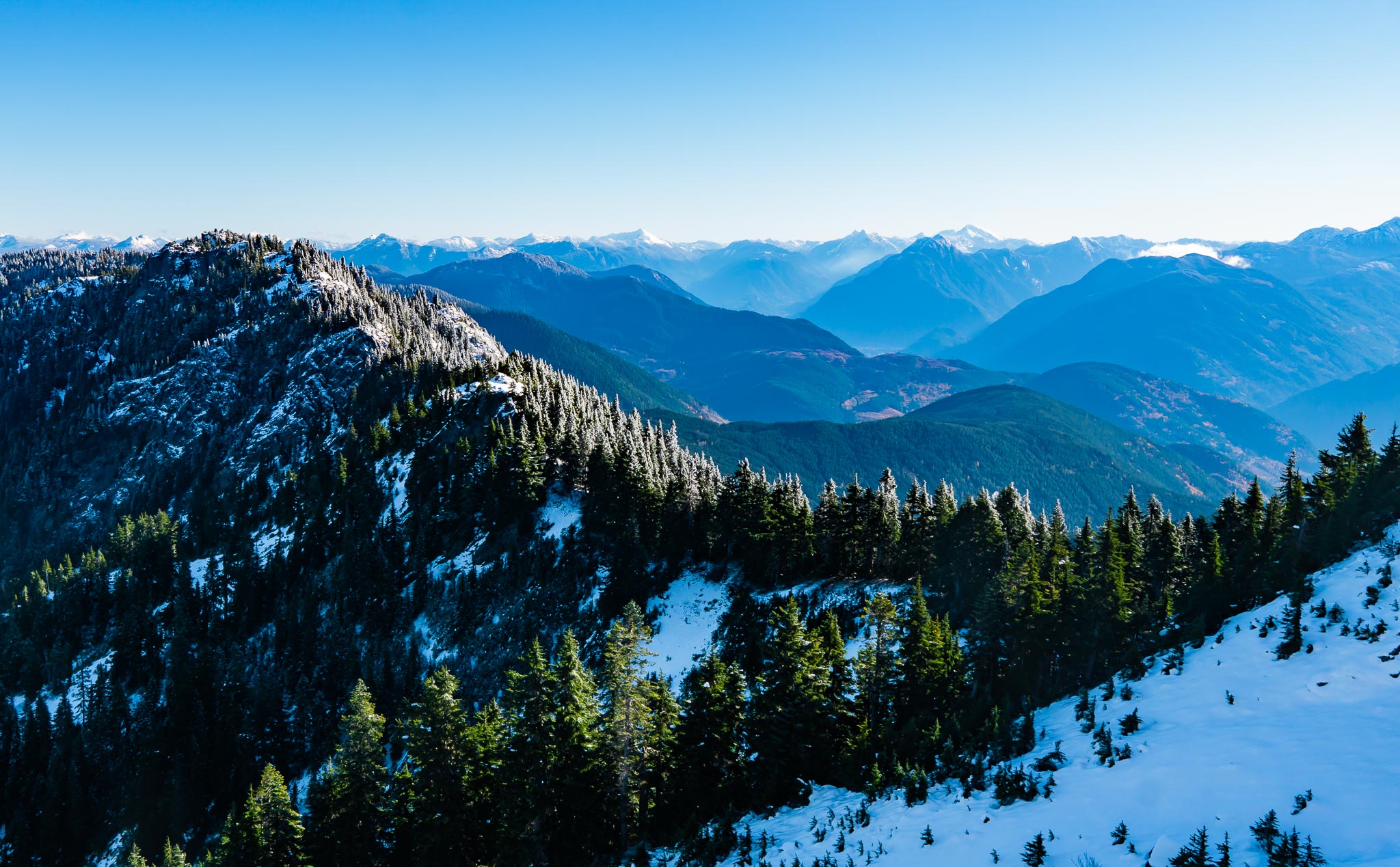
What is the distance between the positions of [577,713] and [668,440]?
86847 millimetres

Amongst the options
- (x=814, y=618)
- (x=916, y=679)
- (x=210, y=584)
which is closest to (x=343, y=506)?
(x=210, y=584)

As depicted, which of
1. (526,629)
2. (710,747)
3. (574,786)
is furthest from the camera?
(526,629)

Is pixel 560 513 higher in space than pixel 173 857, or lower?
higher

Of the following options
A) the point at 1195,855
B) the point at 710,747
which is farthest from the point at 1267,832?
the point at 710,747

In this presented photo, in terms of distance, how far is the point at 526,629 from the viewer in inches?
3455

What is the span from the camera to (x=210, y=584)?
12769cm

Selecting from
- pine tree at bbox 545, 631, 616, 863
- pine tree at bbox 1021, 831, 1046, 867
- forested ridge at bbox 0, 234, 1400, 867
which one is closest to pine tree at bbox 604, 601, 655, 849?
forested ridge at bbox 0, 234, 1400, 867

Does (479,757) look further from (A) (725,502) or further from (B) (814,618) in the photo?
(A) (725,502)

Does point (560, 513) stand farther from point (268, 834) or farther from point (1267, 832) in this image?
point (1267, 832)

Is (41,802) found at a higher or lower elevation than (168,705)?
lower

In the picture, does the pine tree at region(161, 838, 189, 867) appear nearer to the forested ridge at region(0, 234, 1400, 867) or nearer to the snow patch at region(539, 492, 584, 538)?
the forested ridge at region(0, 234, 1400, 867)

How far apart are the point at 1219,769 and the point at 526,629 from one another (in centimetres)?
7571

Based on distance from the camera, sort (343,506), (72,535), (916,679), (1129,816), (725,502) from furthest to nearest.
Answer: (72,535)
(343,506)
(725,502)
(916,679)
(1129,816)

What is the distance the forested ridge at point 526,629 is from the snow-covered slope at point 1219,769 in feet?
6.00
